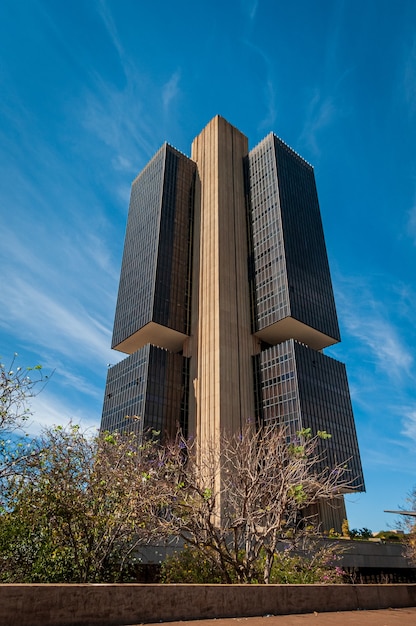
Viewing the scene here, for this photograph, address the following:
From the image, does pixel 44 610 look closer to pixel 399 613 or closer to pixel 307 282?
pixel 399 613

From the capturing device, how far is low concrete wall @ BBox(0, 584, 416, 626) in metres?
6.59

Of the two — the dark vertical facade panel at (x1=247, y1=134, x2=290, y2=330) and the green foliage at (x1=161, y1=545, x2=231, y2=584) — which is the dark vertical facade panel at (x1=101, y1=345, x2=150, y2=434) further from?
the green foliage at (x1=161, y1=545, x2=231, y2=584)

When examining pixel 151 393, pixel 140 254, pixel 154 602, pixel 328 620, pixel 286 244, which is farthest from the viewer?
pixel 140 254

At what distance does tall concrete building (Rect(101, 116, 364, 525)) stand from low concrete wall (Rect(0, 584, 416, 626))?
1826 inches

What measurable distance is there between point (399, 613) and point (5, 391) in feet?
45.9

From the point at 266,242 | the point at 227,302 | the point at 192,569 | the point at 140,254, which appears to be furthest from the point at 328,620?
the point at 140,254

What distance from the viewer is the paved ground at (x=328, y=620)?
8.16 meters

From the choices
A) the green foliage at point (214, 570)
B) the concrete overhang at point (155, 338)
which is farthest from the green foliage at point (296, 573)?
the concrete overhang at point (155, 338)

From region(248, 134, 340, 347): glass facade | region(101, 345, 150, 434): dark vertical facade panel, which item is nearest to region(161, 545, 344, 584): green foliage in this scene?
region(101, 345, 150, 434): dark vertical facade panel

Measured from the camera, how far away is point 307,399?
207 ft

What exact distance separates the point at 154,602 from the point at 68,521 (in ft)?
24.4

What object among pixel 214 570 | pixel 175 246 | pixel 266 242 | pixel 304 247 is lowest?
pixel 214 570

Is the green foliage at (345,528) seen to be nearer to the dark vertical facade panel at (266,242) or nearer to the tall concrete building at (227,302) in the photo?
the tall concrete building at (227,302)

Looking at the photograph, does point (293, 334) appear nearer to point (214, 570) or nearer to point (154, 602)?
point (214, 570)
